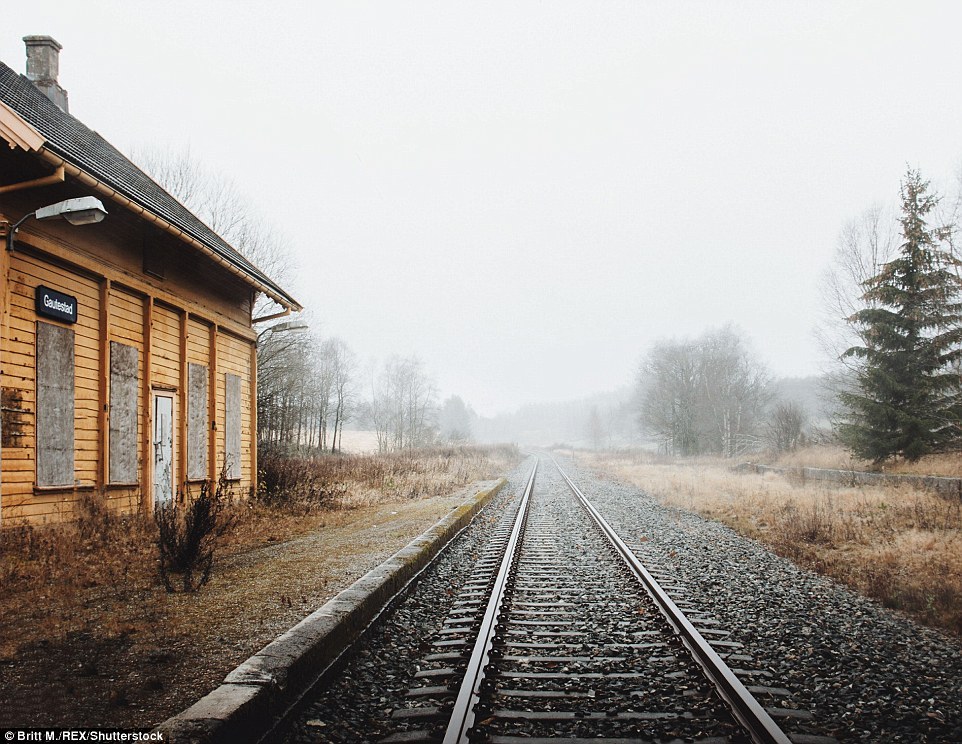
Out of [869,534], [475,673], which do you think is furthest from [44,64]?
[869,534]

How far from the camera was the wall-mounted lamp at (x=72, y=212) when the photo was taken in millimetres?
7445

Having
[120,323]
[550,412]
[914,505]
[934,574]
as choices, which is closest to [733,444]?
[914,505]

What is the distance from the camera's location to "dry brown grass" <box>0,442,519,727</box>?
3689 millimetres

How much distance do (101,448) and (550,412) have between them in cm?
18093

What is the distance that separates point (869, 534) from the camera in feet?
32.6

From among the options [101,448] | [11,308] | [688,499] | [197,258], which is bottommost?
[688,499]

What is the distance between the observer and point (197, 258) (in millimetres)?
11664

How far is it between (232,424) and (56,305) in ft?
17.7

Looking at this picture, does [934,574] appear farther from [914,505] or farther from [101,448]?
[101,448]

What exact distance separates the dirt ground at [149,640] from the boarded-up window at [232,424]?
16.8 ft

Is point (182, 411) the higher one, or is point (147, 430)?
point (182, 411)

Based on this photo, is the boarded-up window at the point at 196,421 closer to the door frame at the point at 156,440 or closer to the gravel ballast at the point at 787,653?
the door frame at the point at 156,440

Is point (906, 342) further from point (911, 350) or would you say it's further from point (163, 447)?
point (163, 447)

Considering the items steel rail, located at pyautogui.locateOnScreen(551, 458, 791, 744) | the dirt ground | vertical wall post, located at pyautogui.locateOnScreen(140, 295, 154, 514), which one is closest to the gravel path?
steel rail, located at pyautogui.locateOnScreen(551, 458, 791, 744)
